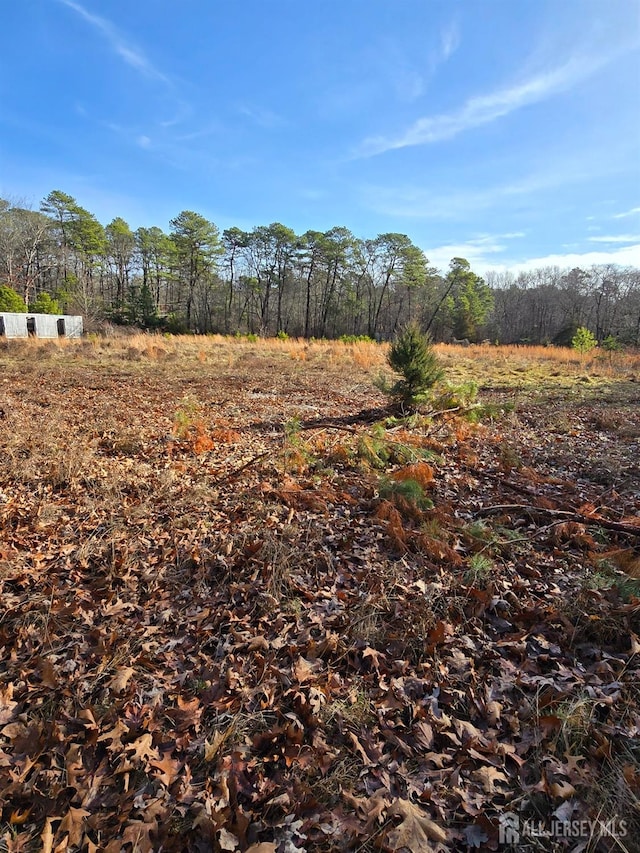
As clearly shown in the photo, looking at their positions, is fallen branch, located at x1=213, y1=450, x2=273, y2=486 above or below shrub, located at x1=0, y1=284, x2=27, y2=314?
below

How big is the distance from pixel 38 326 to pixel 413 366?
82.0 feet

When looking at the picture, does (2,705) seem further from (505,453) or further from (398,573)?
(505,453)

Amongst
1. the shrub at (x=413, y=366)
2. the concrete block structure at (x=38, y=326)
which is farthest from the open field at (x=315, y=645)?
the concrete block structure at (x=38, y=326)

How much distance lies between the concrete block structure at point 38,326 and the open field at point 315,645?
853 inches

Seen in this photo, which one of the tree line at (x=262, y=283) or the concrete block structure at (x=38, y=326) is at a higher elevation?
the tree line at (x=262, y=283)

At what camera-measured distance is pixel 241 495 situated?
15.2 ft

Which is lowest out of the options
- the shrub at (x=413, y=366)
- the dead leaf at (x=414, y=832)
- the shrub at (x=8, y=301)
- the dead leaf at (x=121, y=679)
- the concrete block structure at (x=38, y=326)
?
the dead leaf at (x=121, y=679)

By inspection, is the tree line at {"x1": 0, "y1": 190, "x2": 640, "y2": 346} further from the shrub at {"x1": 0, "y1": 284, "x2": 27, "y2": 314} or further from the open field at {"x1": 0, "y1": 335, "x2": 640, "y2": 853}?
the open field at {"x1": 0, "y1": 335, "x2": 640, "y2": 853}

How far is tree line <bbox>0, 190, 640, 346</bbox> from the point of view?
36812 mm

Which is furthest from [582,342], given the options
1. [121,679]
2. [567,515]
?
[121,679]

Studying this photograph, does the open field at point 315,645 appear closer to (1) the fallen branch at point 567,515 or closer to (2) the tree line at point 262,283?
(1) the fallen branch at point 567,515

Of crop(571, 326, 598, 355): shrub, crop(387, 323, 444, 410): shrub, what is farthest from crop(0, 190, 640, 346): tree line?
crop(387, 323, 444, 410): shrub

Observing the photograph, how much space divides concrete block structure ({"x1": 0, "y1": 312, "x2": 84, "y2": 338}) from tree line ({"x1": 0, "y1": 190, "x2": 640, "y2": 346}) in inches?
311

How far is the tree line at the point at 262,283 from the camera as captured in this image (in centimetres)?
3681
